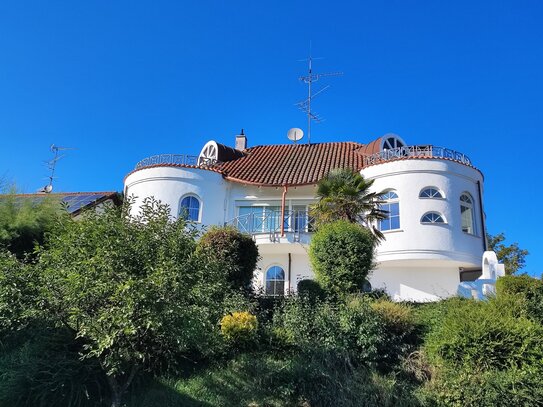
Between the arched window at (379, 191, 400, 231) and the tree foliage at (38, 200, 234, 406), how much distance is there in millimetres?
11910

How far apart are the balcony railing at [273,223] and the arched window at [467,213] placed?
6545 mm

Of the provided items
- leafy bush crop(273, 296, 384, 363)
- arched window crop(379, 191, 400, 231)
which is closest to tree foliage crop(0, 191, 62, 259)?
leafy bush crop(273, 296, 384, 363)

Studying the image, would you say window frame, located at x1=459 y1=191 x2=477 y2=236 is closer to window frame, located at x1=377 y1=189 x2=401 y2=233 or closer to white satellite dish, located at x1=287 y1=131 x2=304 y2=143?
window frame, located at x1=377 y1=189 x2=401 y2=233

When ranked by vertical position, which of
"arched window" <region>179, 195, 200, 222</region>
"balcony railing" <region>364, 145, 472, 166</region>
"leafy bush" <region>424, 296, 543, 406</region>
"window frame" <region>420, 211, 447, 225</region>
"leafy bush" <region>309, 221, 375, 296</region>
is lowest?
"leafy bush" <region>424, 296, 543, 406</region>

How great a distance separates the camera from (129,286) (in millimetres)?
7750

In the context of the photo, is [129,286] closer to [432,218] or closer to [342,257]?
[342,257]

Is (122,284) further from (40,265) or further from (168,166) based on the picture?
(168,166)

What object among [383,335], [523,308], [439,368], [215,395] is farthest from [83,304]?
[523,308]

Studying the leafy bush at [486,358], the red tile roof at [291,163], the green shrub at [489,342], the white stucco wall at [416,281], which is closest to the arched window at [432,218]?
the white stucco wall at [416,281]

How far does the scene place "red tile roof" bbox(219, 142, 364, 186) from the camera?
2269cm

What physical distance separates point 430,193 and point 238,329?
38.0ft

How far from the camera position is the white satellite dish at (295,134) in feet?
91.5

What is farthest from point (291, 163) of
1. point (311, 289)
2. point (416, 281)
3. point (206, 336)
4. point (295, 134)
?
point (206, 336)

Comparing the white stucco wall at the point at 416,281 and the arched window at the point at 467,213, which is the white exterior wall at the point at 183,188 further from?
the arched window at the point at 467,213
